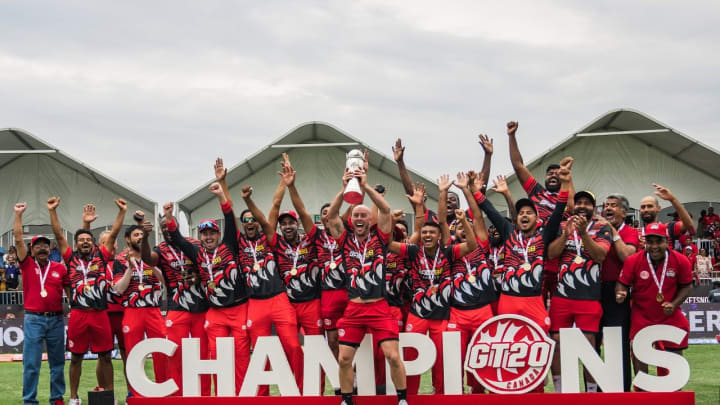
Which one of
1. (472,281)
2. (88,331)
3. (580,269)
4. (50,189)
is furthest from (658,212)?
(50,189)

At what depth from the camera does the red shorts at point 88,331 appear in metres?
9.14

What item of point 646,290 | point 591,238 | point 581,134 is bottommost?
point 646,290

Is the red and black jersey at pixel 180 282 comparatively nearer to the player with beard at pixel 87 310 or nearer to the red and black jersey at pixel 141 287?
the red and black jersey at pixel 141 287

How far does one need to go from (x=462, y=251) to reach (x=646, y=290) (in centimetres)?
184

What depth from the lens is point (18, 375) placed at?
1247 centimetres

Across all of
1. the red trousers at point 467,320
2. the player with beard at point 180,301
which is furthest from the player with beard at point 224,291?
the red trousers at point 467,320

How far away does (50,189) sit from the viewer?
21.1 meters

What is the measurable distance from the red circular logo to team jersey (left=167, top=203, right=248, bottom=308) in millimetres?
2469

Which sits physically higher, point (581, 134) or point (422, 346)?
point (581, 134)

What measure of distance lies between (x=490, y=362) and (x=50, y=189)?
53.2 feet

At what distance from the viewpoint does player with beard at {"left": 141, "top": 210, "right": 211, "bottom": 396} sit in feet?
28.3

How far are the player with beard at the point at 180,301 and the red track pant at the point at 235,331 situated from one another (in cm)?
27

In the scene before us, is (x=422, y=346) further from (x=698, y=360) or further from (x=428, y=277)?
(x=698, y=360)

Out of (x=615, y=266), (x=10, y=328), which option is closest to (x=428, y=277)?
(x=615, y=266)
